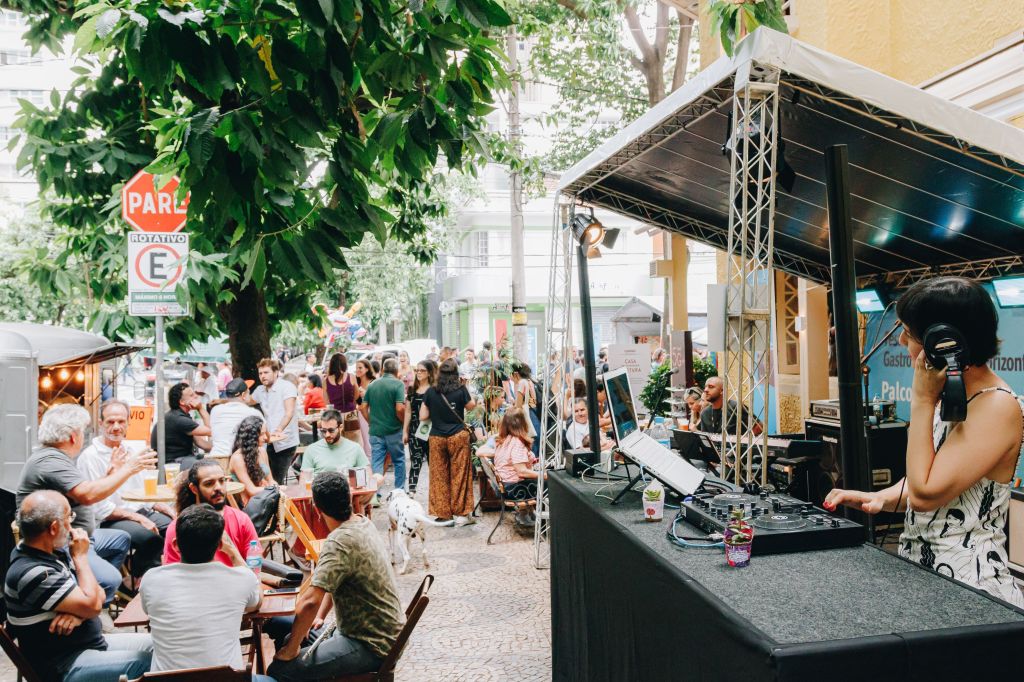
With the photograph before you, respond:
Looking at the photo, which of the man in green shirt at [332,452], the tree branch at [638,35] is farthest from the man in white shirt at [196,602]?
the tree branch at [638,35]

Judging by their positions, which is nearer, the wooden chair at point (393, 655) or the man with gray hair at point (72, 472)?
the wooden chair at point (393, 655)

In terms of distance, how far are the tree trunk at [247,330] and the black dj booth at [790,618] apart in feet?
22.6

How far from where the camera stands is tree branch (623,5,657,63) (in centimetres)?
1475

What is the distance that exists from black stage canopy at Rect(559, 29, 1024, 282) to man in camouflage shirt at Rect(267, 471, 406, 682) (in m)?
3.28

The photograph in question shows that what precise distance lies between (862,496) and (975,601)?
0.68 metres

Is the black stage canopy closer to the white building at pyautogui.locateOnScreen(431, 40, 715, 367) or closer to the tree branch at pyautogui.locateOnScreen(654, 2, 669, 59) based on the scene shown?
the tree branch at pyautogui.locateOnScreen(654, 2, 669, 59)

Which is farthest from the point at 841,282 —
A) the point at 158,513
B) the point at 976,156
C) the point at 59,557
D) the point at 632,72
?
the point at 632,72

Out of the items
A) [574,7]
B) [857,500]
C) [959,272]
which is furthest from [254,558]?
[574,7]

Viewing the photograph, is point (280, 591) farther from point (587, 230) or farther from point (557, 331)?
point (557, 331)

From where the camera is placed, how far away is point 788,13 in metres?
11.0

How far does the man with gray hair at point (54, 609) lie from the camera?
3.67m

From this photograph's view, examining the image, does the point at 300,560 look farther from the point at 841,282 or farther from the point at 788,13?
the point at 788,13

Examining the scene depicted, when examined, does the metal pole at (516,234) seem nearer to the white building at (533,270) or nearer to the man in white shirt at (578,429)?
the man in white shirt at (578,429)

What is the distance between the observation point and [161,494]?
6.76m
